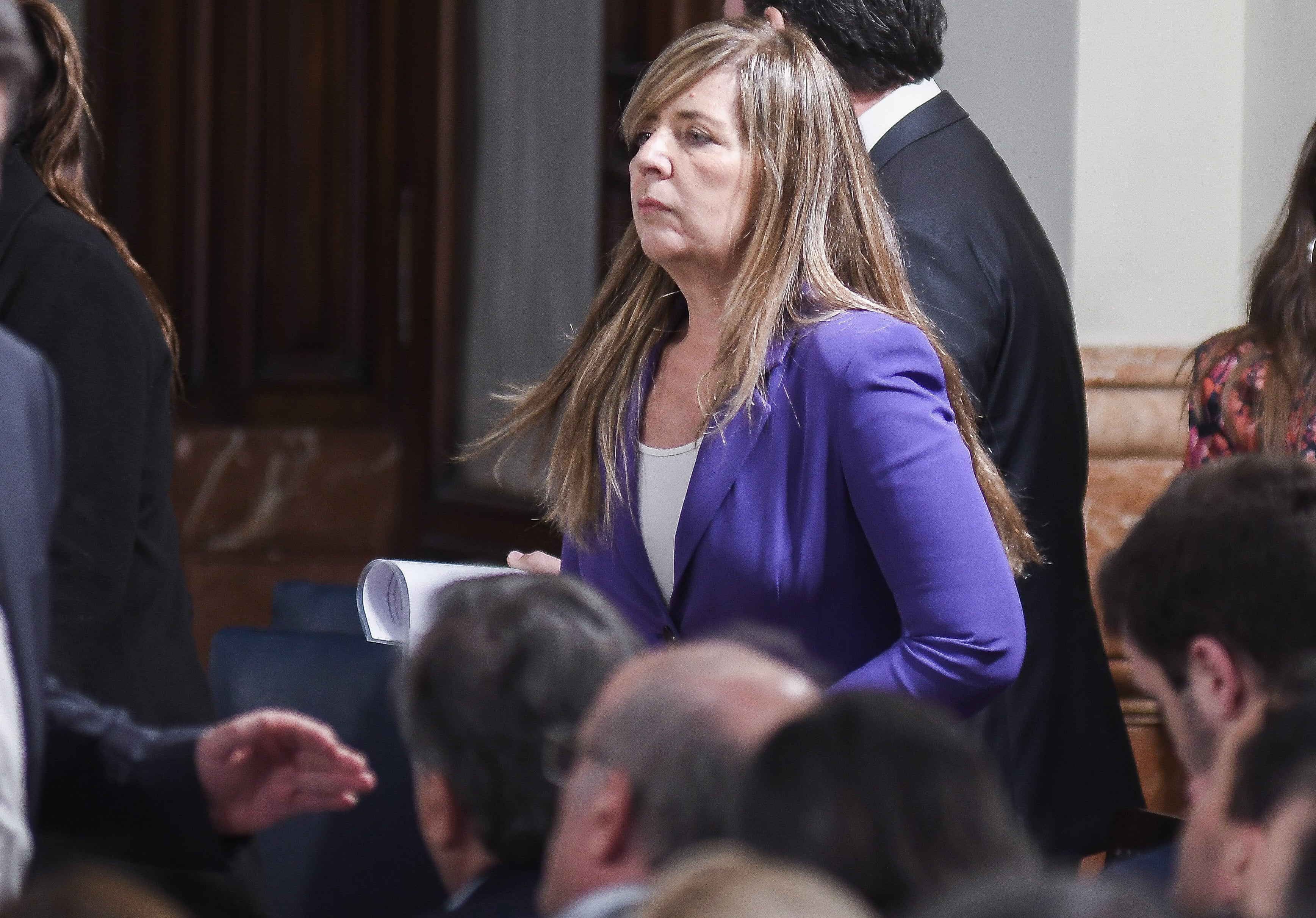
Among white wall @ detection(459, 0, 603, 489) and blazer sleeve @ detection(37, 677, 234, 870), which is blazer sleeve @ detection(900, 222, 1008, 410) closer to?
blazer sleeve @ detection(37, 677, 234, 870)

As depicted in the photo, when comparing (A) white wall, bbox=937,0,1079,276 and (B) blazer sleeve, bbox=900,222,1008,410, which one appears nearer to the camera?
(B) blazer sleeve, bbox=900,222,1008,410

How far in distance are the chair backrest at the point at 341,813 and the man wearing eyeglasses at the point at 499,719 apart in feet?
4.22

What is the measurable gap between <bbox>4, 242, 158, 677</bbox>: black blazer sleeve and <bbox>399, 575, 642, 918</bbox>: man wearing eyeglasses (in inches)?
23.5

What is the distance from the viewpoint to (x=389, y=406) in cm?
480

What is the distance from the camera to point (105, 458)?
6.13ft

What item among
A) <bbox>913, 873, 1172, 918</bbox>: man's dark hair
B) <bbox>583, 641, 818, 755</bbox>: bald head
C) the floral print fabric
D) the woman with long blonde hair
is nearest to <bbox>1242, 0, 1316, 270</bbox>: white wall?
the floral print fabric

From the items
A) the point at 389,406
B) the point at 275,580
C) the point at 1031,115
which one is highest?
the point at 1031,115

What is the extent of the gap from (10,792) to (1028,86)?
8.24ft

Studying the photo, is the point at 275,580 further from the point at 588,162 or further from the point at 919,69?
the point at 919,69

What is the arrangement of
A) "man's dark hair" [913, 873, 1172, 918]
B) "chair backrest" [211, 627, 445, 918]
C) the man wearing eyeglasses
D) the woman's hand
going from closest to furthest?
"man's dark hair" [913, 873, 1172, 918]
the man wearing eyeglasses
the woman's hand
"chair backrest" [211, 627, 445, 918]

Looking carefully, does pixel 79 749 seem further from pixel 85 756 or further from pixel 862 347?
pixel 862 347

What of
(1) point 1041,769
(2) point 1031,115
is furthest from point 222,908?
(2) point 1031,115

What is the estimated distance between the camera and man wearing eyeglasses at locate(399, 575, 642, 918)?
1.29 meters

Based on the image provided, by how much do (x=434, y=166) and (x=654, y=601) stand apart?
8.99 feet
